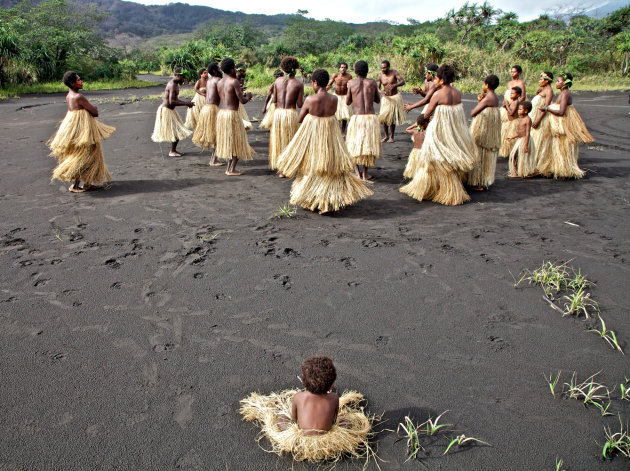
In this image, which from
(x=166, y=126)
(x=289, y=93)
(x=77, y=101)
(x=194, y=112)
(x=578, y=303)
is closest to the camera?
(x=578, y=303)

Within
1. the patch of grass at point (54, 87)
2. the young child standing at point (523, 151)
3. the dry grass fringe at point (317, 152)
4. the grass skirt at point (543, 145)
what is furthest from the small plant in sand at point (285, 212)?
the patch of grass at point (54, 87)

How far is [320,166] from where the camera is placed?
5.09 metres

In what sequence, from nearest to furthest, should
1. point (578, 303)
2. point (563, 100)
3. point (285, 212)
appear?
1. point (578, 303)
2. point (285, 212)
3. point (563, 100)

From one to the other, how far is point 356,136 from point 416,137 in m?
0.92

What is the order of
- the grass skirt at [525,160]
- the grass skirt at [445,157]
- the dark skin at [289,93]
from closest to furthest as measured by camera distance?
the grass skirt at [445,157], the dark skin at [289,93], the grass skirt at [525,160]

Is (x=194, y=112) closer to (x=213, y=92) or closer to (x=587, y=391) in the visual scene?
(x=213, y=92)

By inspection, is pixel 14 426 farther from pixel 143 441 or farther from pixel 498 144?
pixel 498 144

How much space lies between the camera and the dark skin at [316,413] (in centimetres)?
224

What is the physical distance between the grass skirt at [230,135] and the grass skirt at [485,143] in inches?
125

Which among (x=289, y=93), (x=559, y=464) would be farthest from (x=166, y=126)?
(x=559, y=464)

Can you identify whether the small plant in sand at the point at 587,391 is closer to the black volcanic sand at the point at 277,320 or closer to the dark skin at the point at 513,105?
the black volcanic sand at the point at 277,320

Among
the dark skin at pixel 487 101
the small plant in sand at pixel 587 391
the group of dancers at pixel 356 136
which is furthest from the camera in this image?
the dark skin at pixel 487 101

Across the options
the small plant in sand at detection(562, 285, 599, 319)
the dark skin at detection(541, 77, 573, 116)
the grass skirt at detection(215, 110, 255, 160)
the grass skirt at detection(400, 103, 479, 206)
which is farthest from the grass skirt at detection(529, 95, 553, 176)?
Answer: the grass skirt at detection(215, 110, 255, 160)

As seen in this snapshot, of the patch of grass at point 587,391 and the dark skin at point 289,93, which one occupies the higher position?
the dark skin at point 289,93
